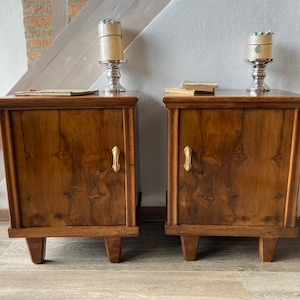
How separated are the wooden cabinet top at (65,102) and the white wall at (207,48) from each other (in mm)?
404

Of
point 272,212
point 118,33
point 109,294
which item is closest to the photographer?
point 109,294

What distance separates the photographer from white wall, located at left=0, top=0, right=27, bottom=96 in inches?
72.7

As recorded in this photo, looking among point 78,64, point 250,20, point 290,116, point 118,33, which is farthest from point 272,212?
point 78,64

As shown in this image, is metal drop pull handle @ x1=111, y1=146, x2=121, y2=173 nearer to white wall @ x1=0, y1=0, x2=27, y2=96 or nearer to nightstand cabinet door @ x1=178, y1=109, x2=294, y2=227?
nightstand cabinet door @ x1=178, y1=109, x2=294, y2=227

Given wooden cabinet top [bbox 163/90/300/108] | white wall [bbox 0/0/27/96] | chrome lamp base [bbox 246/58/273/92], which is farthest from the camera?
white wall [bbox 0/0/27/96]

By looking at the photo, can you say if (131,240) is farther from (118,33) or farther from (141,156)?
(118,33)

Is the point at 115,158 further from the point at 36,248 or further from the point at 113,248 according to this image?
the point at 36,248

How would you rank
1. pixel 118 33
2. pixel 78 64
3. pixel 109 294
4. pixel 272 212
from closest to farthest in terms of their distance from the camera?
pixel 109 294 < pixel 272 212 < pixel 118 33 < pixel 78 64

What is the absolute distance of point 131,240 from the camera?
1.29m

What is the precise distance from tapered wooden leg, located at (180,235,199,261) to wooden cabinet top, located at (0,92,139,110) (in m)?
0.54

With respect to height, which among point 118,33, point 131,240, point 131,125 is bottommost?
point 131,240

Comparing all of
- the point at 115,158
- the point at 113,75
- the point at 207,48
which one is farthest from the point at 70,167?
the point at 207,48

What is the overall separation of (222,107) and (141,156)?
1.86 feet

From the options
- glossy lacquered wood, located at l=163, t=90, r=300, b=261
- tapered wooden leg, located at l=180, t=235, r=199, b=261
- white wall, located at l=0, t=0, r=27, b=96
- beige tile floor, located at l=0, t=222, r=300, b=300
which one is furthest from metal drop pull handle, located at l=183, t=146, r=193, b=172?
white wall, located at l=0, t=0, r=27, b=96
